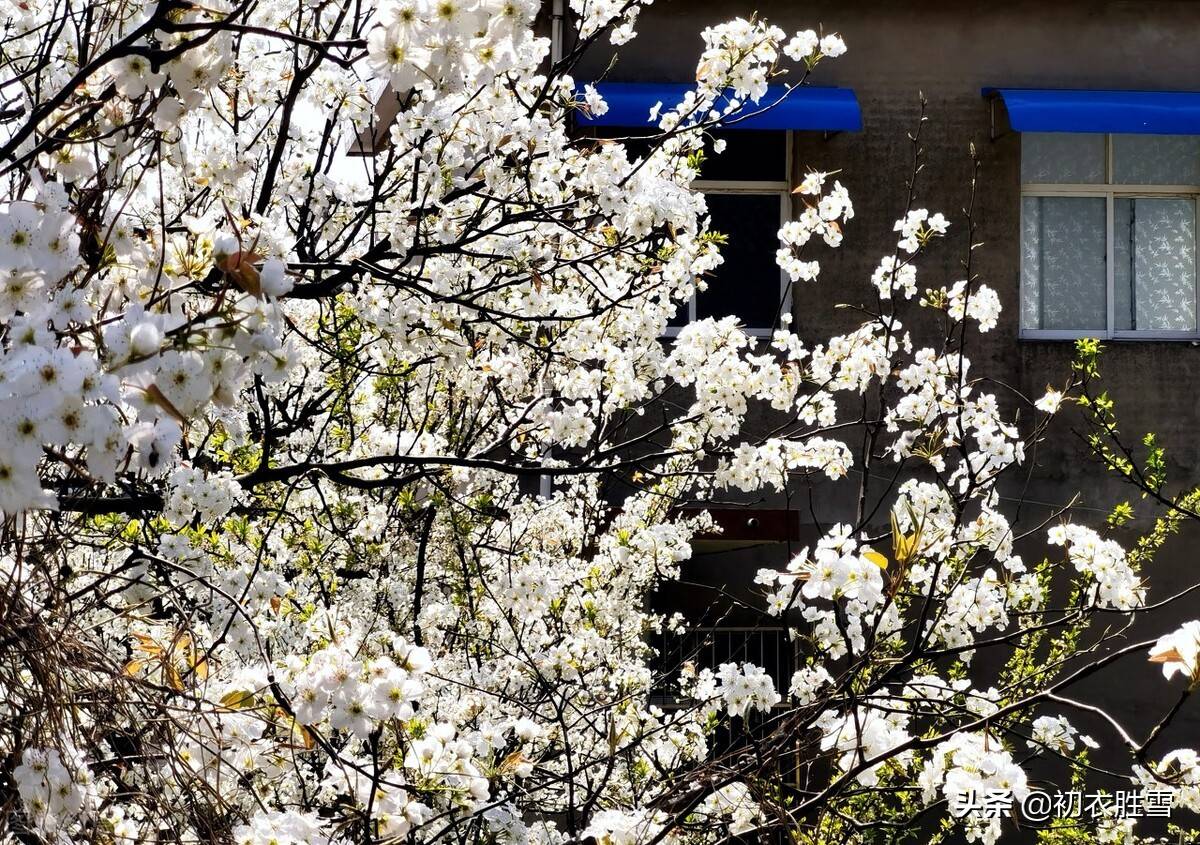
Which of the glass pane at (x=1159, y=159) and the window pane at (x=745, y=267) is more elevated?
the glass pane at (x=1159, y=159)

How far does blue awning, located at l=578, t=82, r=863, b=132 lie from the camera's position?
9.45 metres

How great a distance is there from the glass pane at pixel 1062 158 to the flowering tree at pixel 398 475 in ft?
15.0

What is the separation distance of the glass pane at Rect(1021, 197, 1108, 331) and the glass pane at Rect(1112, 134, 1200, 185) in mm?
393

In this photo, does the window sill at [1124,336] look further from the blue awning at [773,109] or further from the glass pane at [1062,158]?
the blue awning at [773,109]

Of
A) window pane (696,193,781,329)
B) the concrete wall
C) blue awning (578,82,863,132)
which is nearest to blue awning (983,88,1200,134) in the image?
the concrete wall

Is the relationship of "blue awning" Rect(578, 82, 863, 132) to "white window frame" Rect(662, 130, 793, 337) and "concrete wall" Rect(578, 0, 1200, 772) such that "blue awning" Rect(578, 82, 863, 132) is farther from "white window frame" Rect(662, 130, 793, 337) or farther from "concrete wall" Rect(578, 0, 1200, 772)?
"white window frame" Rect(662, 130, 793, 337)

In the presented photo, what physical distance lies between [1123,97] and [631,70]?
3.86 metres

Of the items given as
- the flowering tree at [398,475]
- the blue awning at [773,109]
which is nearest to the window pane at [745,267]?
the blue awning at [773,109]

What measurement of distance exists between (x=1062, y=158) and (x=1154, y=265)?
1.19m

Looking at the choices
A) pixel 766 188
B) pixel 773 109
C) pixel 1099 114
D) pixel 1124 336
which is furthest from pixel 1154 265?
pixel 773 109

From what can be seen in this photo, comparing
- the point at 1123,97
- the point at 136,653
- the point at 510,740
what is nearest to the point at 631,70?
the point at 1123,97

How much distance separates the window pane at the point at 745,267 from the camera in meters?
10.5

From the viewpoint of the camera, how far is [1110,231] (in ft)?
35.9

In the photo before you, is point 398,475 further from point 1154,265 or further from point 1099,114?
point 1154,265
